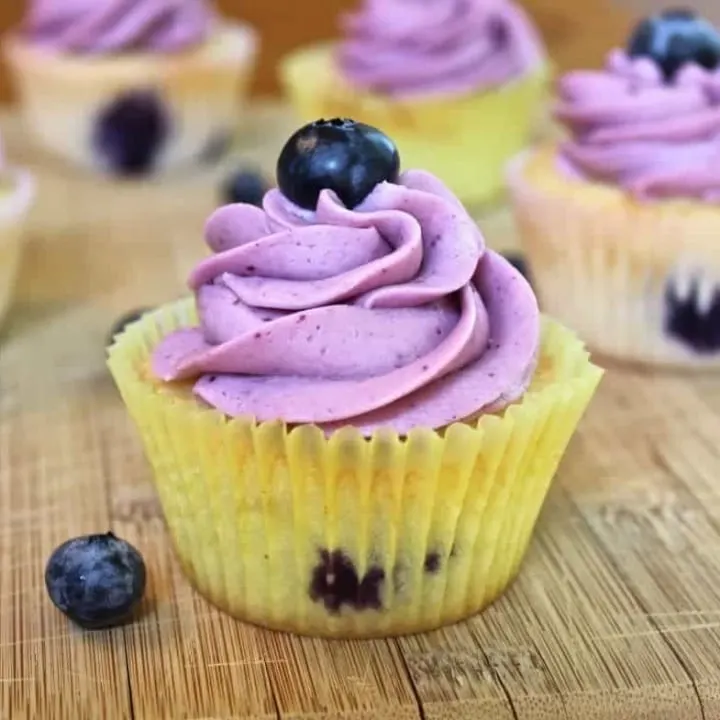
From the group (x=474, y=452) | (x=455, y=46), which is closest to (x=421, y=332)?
(x=474, y=452)

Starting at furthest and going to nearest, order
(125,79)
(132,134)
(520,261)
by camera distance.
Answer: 1. (132,134)
2. (125,79)
3. (520,261)

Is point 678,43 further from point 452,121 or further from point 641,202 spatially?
point 452,121

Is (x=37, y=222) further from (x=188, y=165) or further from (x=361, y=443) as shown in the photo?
(x=361, y=443)

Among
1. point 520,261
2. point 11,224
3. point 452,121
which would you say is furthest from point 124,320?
point 452,121

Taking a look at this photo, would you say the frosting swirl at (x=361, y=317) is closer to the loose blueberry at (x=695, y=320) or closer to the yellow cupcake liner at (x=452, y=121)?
the loose blueberry at (x=695, y=320)

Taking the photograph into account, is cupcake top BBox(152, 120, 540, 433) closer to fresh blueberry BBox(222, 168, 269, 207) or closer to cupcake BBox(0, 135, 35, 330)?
cupcake BBox(0, 135, 35, 330)

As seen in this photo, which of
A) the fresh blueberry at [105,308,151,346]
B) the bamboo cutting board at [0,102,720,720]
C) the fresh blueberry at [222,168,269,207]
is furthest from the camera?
the fresh blueberry at [222,168,269,207]

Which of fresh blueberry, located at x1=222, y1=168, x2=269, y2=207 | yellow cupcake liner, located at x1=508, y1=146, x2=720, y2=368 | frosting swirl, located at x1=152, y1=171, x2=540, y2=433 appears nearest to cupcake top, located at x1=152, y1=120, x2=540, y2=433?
frosting swirl, located at x1=152, y1=171, x2=540, y2=433

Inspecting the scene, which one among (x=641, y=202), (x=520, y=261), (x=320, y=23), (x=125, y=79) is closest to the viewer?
(x=641, y=202)
